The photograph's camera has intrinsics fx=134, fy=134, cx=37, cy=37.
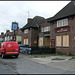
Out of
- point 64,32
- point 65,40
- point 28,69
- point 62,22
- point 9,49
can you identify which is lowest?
point 28,69

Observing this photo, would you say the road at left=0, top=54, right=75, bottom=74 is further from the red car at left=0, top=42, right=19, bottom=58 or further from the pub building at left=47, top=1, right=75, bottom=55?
the pub building at left=47, top=1, right=75, bottom=55

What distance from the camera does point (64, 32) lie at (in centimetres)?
2173

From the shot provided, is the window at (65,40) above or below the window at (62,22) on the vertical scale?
below

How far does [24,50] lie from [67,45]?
7129 millimetres

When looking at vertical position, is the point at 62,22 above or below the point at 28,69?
above

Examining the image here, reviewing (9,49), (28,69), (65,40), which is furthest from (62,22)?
(28,69)

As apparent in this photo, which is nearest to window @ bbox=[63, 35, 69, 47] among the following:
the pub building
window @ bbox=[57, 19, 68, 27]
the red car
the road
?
the pub building

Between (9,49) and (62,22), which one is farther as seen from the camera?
(62,22)

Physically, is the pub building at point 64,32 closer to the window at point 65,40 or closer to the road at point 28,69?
the window at point 65,40

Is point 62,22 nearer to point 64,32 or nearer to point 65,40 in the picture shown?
point 64,32

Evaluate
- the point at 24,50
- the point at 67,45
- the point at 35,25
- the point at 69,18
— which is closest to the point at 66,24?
the point at 69,18

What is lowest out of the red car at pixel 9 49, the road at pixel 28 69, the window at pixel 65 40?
the road at pixel 28 69

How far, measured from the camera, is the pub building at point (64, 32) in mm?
20312

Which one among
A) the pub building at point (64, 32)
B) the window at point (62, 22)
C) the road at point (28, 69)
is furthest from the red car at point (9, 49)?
the window at point (62, 22)
